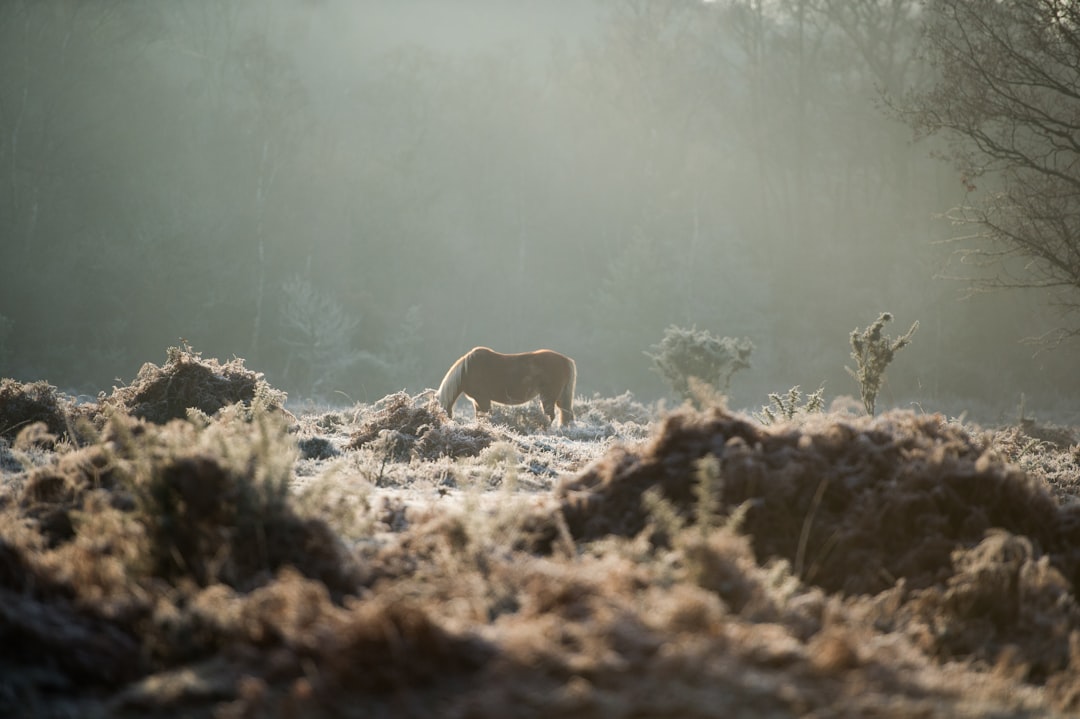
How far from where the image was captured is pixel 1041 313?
41.1 metres

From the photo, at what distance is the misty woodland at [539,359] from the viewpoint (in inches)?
135

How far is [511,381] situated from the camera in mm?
18047

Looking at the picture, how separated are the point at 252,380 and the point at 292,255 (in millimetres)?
34911

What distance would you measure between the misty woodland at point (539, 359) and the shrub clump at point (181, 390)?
0.06 metres

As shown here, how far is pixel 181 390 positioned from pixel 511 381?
297 inches

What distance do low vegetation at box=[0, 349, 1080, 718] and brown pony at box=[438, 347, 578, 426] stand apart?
9946mm

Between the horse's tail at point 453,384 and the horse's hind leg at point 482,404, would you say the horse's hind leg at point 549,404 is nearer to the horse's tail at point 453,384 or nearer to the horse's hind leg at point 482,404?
the horse's hind leg at point 482,404

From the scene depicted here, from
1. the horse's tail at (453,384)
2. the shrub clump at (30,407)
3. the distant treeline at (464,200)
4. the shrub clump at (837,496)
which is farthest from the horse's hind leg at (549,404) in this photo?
the distant treeline at (464,200)

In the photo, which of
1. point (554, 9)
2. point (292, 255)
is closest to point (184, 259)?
point (292, 255)

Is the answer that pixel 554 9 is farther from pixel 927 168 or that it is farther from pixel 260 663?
pixel 260 663

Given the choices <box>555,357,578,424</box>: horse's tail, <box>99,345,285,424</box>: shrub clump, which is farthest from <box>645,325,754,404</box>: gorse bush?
<box>99,345,285,424</box>: shrub clump

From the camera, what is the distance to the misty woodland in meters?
3.42

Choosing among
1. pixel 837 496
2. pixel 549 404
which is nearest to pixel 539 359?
pixel 549 404

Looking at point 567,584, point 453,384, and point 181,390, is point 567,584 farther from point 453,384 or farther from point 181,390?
point 453,384
